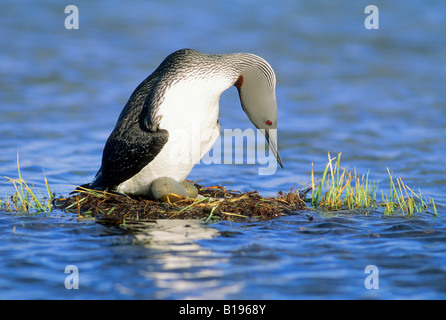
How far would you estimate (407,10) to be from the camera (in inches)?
744

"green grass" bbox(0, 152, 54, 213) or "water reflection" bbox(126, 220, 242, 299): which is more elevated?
"green grass" bbox(0, 152, 54, 213)

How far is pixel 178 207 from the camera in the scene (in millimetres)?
6184

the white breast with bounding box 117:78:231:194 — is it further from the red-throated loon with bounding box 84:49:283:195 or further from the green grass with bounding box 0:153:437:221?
the green grass with bounding box 0:153:437:221

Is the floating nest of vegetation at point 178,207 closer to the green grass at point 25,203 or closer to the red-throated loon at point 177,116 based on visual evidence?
the green grass at point 25,203

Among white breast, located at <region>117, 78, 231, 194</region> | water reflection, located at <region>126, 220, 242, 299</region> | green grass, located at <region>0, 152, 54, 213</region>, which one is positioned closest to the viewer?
water reflection, located at <region>126, 220, 242, 299</region>

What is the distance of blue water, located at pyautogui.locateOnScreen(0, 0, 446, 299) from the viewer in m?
4.88

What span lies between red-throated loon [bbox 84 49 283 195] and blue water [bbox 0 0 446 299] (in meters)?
0.70

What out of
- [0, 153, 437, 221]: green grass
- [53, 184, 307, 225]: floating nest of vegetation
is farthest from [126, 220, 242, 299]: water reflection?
[0, 153, 437, 221]: green grass

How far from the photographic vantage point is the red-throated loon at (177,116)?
20.1ft

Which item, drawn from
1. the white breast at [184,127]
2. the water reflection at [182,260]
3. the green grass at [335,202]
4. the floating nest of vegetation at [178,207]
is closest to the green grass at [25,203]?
the green grass at [335,202]

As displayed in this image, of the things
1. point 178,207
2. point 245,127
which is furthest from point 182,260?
point 245,127

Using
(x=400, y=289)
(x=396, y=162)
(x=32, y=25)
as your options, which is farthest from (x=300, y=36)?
(x=400, y=289)

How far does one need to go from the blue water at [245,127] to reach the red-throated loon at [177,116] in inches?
27.6
